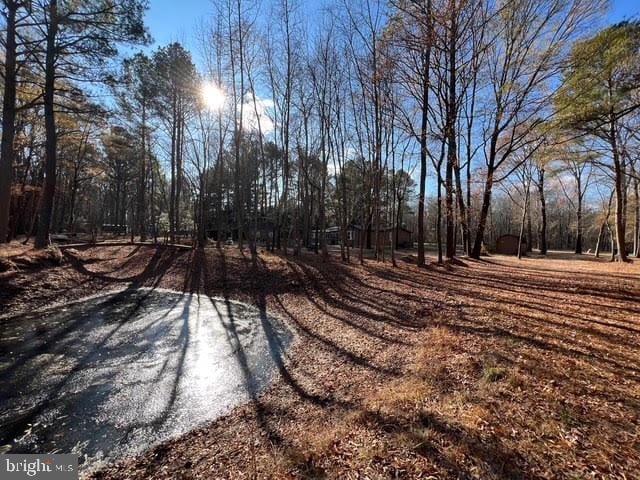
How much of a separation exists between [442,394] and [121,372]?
456cm

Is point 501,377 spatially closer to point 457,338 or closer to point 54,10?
point 457,338

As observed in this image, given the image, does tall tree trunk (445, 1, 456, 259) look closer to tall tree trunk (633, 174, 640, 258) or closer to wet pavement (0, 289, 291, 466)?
wet pavement (0, 289, 291, 466)

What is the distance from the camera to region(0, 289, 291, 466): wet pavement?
3.21 m

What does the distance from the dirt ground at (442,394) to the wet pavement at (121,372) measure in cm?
44

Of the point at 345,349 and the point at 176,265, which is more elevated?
the point at 176,265

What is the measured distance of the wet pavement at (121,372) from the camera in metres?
3.21

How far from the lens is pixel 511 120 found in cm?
1484

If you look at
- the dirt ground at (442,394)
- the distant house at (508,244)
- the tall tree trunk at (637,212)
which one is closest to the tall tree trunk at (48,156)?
the dirt ground at (442,394)

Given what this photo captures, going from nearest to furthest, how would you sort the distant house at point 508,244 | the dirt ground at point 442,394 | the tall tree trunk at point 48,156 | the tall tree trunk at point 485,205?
1. the dirt ground at point 442,394
2. the tall tree trunk at point 48,156
3. the tall tree trunk at point 485,205
4. the distant house at point 508,244

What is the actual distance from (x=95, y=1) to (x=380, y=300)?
40.9 ft

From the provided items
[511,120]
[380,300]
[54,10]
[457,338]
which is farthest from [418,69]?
[54,10]

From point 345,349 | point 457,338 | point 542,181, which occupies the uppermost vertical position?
point 542,181

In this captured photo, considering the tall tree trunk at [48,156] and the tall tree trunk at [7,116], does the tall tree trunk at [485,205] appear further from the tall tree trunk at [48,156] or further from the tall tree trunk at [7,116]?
the tall tree trunk at [7,116]

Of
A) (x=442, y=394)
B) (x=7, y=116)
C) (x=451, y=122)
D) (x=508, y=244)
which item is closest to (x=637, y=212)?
(x=508, y=244)
